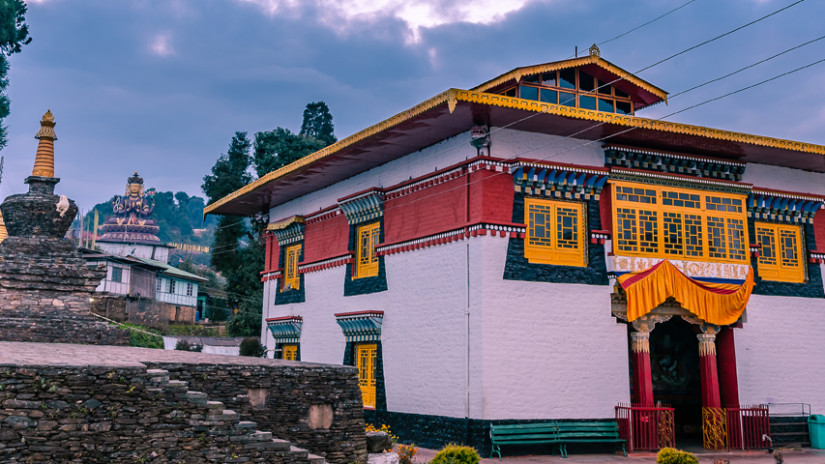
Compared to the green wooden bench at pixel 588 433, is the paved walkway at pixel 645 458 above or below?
below

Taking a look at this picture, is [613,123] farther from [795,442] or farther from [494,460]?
[795,442]

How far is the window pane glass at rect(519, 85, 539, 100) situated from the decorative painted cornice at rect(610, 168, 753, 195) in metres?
2.73

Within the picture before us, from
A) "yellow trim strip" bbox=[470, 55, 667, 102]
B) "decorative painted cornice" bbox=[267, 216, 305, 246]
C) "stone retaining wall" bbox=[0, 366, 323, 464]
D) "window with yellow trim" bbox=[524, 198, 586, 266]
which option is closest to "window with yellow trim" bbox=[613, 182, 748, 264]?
"window with yellow trim" bbox=[524, 198, 586, 266]

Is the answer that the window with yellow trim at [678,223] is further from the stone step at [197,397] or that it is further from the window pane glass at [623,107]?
the stone step at [197,397]

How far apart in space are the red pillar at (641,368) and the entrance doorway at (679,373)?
1.94 m

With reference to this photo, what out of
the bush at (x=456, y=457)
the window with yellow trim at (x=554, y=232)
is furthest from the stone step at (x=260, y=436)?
the window with yellow trim at (x=554, y=232)

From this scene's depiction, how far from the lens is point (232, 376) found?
40.1 feet

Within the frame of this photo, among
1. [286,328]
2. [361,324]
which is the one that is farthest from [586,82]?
[286,328]

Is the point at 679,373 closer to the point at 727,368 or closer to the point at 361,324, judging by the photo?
the point at 727,368

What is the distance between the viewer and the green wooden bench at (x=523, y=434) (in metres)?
15.6

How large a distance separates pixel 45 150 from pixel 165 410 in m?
12.2

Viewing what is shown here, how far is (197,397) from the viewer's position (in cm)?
1099

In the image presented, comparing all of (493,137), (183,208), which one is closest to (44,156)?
(493,137)

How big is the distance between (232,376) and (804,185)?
680 inches
